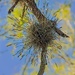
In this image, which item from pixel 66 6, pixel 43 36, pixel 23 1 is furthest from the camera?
pixel 66 6

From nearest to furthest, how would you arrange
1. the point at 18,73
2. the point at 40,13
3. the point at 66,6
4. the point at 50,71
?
the point at 40,13 < the point at 66,6 < the point at 50,71 < the point at 18,73

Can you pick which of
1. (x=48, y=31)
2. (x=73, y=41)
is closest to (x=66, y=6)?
(x=73, y=41)

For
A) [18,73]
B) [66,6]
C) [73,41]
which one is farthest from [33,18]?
[18,73]

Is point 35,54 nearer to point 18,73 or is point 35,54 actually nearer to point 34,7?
point 34,7

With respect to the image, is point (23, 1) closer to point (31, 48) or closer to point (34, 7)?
point (34, 7)

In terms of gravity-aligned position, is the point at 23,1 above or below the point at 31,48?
above

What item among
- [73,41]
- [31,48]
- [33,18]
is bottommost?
[73,41]

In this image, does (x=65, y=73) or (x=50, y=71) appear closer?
(x=50, y=71)
